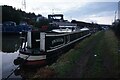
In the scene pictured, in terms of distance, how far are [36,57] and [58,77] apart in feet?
17.2

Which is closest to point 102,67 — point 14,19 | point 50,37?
point 50,37

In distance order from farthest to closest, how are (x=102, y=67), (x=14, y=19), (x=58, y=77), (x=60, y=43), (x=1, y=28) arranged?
(x=14, y=19)
(x=1, y=28)
(x=60, y=43)
(x=102, y=67)
(x=58, y=77)

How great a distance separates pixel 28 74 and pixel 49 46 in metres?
3.89

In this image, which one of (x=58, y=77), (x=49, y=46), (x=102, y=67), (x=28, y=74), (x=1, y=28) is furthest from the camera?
(x=1, y=28)

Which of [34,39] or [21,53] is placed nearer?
[21,53]

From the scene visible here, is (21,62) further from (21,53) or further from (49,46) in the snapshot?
(49,46)

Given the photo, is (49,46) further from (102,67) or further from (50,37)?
(102,67)

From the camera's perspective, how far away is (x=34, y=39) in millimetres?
18984

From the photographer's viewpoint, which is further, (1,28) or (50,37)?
(1,28)

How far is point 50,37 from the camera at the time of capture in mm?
18953

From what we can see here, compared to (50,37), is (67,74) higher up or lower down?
lower down

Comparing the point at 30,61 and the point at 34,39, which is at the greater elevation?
the point at 34,39

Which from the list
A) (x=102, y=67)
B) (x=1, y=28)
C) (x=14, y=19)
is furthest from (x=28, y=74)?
(x=14, y=19)

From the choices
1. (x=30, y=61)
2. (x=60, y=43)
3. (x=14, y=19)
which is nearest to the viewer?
(x=30, y=61)
